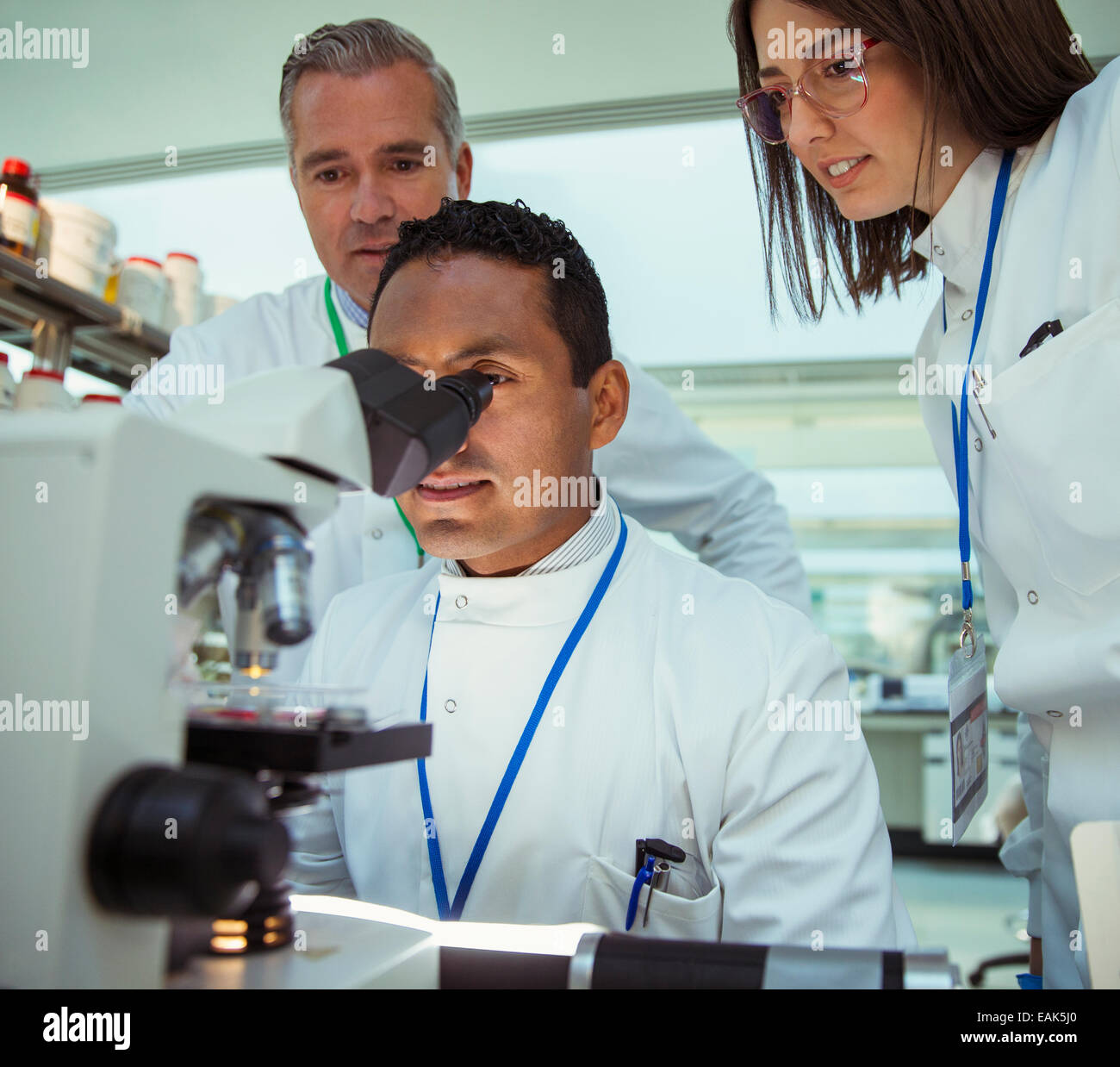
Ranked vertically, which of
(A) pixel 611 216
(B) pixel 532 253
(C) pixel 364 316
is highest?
(A) pixel 611 216

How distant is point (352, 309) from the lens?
1.85 m

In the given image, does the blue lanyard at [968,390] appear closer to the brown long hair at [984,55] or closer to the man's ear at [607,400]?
the brown long hair at [984,55]

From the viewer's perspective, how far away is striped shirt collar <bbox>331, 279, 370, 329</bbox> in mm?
1831

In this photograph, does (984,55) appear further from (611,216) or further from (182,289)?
(611,216)

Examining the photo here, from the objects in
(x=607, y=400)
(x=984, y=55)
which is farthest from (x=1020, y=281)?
(x=607, y=400)

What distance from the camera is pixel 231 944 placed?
61 cm

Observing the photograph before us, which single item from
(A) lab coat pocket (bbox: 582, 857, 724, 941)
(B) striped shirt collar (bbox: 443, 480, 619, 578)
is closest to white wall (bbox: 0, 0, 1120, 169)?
(B) striped shirt collar (bbox: 443, 480, 619, 578)

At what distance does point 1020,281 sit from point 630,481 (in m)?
0.83

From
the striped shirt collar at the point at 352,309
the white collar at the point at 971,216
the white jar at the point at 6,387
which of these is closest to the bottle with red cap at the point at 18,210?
the white jar at the point at 6,387

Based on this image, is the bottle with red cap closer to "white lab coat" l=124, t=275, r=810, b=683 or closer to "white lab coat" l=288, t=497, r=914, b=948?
"white lab coat" l=124, t=275, r=810, b=683

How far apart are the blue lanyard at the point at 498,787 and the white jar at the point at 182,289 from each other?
6.33 feet

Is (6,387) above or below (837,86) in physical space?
below
